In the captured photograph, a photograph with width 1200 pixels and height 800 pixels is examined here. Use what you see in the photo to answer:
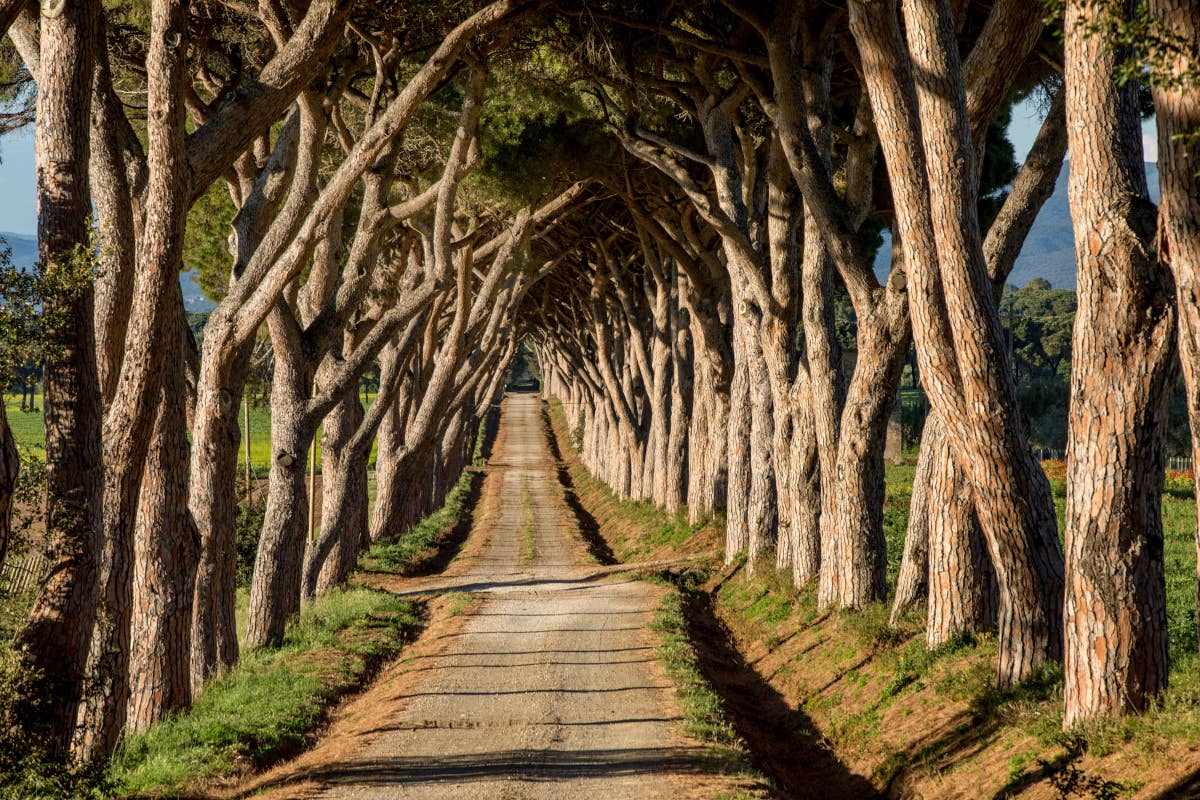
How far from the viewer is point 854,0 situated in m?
7.40

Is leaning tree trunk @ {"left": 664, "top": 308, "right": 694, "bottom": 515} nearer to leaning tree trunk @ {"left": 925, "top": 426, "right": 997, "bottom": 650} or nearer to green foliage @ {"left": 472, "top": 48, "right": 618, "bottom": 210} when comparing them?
green foliage @ {"left": 472, "top": 48, "right": 618, "bottom": 210}

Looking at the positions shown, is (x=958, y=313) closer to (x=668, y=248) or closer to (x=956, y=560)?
(x=956, y=560)

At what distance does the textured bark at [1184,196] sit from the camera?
4844 millimetres

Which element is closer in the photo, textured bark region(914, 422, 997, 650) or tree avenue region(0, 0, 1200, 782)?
tree avenue region(0, 0, 1200, 782)

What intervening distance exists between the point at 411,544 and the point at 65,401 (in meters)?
17.3

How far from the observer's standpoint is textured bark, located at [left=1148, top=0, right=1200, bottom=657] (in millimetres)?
4844

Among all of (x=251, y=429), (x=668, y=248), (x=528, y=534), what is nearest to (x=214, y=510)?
(x=668, y=248)

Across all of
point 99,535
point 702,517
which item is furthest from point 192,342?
point 702,517

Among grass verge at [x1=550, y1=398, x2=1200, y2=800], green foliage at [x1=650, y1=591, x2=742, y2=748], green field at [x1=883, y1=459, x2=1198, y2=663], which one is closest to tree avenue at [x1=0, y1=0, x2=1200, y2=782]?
grass verge at [x1=550, y1=398, x2=1200, y2=800]

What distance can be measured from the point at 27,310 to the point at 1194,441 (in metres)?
5.76

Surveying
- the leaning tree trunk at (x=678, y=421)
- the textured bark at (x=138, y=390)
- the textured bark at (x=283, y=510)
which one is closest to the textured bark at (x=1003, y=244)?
the textured bark at (x=138, y=390)

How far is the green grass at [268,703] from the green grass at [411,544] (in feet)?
17.9

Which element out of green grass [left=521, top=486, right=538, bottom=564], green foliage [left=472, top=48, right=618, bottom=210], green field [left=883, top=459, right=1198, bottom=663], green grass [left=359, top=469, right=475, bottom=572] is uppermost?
green foliage [left=472, top=48, right=618, bottom=210]

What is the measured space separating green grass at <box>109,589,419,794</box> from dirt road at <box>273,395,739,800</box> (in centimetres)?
50
